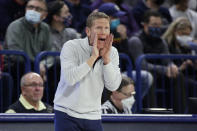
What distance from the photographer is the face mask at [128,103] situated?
335 inches

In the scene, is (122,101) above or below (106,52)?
below

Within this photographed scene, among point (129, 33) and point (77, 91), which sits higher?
point (129, 33)

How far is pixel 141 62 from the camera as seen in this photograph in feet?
31.6

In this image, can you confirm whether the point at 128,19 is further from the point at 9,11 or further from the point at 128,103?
the point at 128,103

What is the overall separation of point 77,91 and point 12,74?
13.6 ft

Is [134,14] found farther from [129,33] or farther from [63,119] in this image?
[63,119]

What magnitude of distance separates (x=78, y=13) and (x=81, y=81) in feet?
19.8

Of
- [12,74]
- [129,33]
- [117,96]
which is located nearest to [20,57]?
[12,74]

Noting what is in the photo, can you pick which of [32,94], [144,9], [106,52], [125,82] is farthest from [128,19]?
[106,52]

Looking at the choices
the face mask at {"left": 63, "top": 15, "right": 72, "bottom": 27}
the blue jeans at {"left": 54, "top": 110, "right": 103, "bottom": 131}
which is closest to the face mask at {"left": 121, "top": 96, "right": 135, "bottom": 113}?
the face mask at {"left": 63, "top": 15, "right": 72, "bottom": 27}

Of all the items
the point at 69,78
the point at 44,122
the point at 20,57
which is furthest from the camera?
the point at 20,57

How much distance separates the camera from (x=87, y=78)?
5445 millimetres

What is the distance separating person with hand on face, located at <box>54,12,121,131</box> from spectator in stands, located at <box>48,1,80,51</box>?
4583 mm

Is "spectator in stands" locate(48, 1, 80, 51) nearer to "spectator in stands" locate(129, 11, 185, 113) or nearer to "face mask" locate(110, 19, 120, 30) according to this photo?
"face mask" locate(110, 19, 120, 30)
